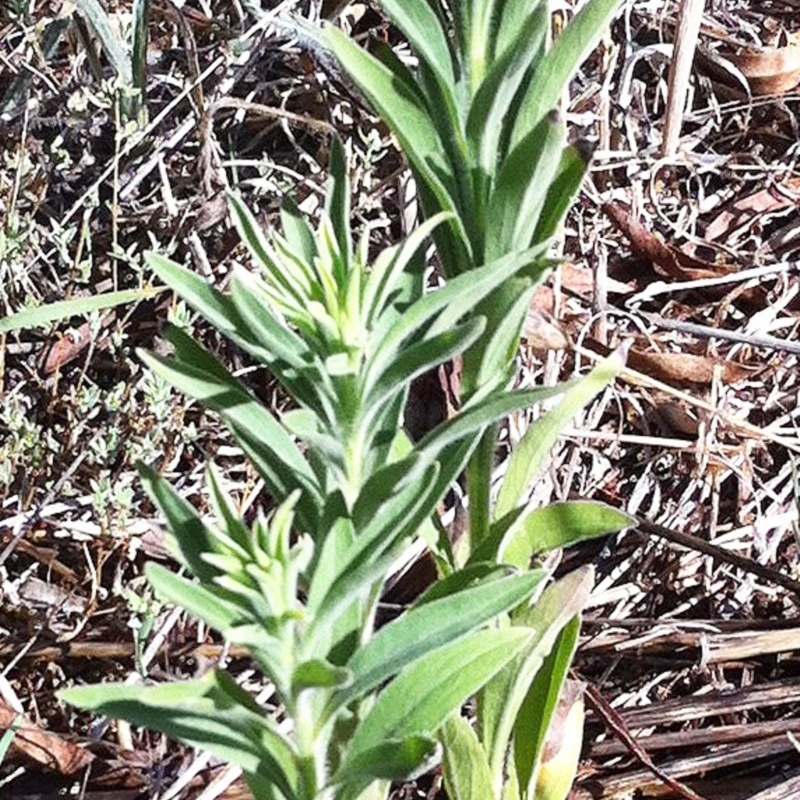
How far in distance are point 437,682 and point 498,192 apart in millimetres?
413

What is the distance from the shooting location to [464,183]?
1.23 m

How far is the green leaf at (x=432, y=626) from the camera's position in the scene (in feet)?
3.25

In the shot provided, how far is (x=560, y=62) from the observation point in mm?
1198

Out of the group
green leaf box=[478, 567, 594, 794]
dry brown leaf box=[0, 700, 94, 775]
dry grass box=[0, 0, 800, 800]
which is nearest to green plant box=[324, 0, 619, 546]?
green leaf box=[478, 567, 594, 794]

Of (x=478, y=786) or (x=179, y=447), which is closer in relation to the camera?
(x=478, y=786)

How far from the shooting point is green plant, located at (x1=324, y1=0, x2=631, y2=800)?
116 centimetres

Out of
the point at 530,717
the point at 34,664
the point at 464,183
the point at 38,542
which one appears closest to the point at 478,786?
the point at 530,717

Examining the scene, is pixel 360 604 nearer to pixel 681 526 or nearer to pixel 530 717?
pixel 530 717

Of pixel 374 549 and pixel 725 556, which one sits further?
pixel 725 556

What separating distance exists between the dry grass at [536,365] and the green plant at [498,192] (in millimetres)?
350

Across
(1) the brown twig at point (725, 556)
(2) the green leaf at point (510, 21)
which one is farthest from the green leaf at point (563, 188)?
(1) the brown twig at point (725, 556)

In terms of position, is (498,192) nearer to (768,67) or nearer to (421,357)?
(421,357)

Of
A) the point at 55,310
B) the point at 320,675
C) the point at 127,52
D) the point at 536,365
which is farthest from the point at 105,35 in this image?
the point at 320,675

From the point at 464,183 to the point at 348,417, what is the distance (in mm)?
305
